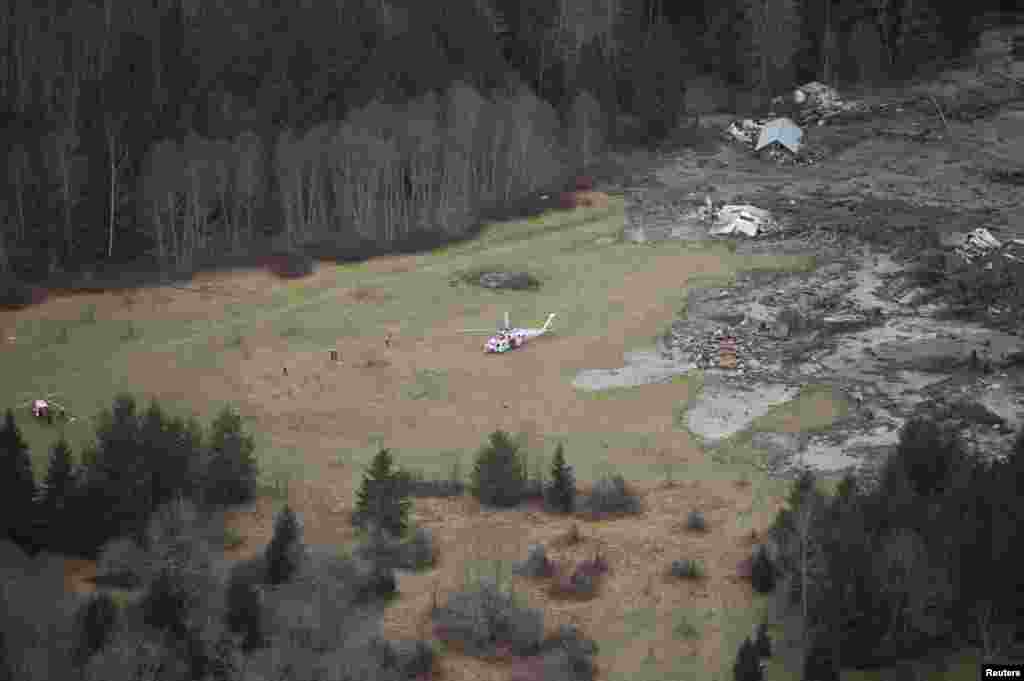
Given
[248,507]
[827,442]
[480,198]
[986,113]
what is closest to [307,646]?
[248,507]

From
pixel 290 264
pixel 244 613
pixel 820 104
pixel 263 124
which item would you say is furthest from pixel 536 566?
pixel 820 104

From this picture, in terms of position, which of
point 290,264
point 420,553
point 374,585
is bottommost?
point 420,553

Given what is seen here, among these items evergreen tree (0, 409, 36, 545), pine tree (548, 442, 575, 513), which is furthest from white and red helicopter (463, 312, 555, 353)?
evergreen tree (0, 409, 36, 545)

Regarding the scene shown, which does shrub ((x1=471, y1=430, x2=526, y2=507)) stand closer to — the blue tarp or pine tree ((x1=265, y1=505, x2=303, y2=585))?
pine tree ((x1=265, y1=505, x2=303, y2=585))

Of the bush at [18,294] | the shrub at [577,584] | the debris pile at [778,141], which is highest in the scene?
the debris pile at [778,141]

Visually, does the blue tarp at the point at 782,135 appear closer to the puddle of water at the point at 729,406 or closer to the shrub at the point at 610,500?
the puddle of water at the point at 729,406

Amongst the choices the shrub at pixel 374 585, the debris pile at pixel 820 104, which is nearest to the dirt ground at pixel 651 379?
the shrub at pixel 374 585

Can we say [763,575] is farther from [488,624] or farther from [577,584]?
[488,624]
